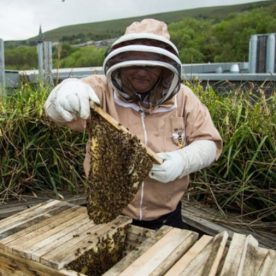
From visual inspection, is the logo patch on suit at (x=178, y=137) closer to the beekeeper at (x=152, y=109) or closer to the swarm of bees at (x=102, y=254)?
the beekeeper at (x=152, y=109)

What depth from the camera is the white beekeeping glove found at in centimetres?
179

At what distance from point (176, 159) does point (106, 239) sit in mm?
450

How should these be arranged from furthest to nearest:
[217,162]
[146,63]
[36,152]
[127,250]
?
[36,152], [217,162], [146,63], [127,250]

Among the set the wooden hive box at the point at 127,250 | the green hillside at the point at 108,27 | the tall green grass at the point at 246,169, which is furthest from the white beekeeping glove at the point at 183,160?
the green hillside at the point at 108,27

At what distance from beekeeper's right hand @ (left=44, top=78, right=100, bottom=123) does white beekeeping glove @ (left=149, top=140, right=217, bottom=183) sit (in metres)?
0.36

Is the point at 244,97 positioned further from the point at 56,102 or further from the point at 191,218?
the point at 56,102

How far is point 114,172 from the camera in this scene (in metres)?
1.68

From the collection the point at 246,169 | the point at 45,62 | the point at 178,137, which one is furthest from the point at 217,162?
the point at 45,62

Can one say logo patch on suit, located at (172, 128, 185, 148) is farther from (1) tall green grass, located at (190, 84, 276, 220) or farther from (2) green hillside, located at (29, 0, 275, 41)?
(2) green hillside, located at (29, 0, 275, 41)

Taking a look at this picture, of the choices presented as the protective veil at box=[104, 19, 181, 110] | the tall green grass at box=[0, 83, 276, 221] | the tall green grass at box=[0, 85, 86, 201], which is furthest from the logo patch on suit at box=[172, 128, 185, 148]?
the tall green grass at box=[0, 85, 86, 201]

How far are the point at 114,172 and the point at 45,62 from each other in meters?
3.48

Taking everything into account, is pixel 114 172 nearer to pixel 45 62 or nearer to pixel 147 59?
pixel 147 59

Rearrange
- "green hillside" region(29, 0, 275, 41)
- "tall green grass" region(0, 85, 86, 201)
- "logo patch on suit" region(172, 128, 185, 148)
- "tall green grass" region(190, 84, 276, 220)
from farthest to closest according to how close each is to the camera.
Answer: "green hillside" region(29, 0, 275, 41) → "tall green grass" region(0, 85, 86, 201) → "tall green grass" region(190, 84, 276, 220) → "logo patch on suit" region(172, 128, 185, 148)

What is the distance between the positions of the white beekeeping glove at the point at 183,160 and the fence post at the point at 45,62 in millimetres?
2345
